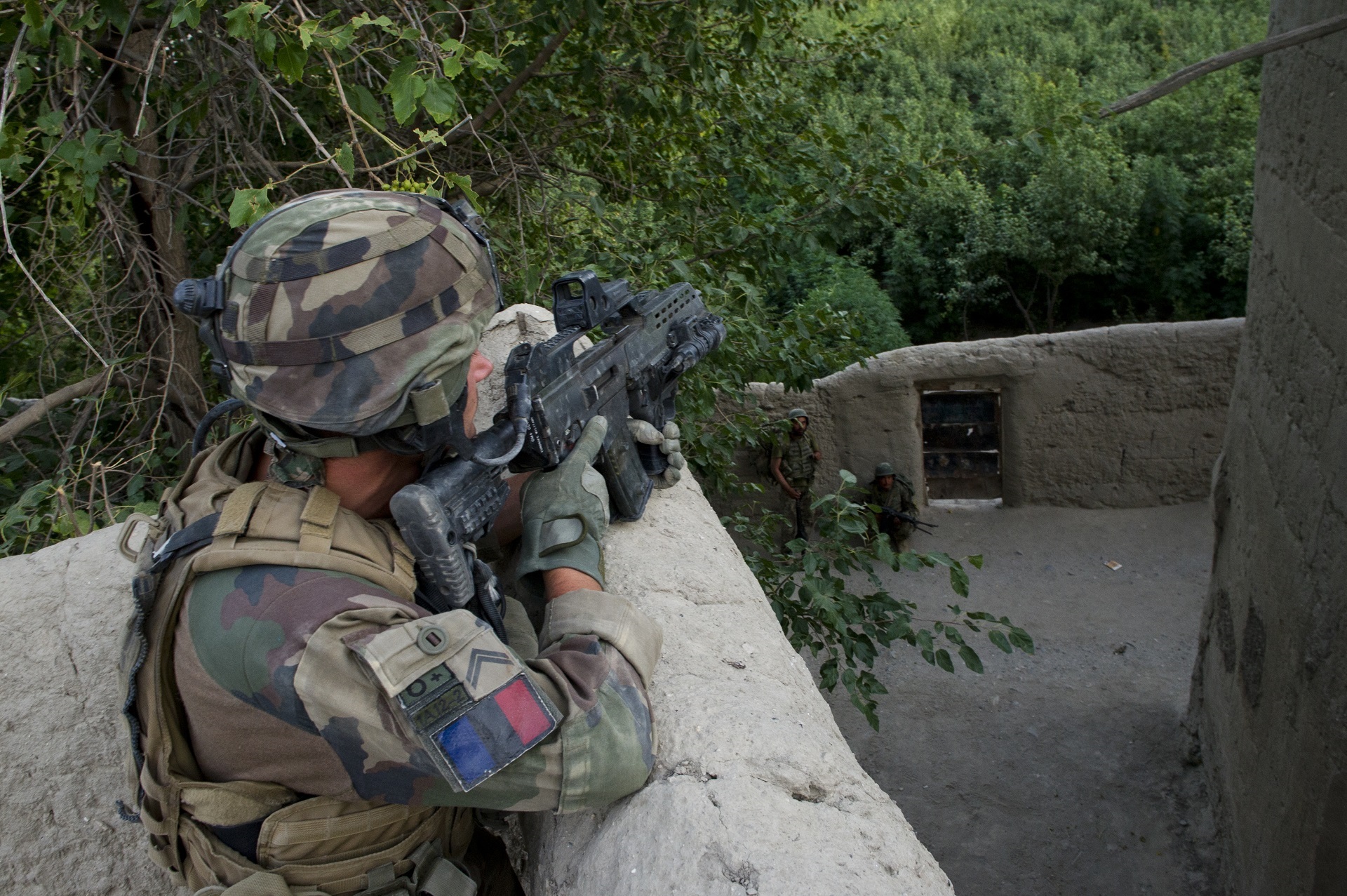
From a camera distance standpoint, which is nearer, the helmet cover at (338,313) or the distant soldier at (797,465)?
the helmet cover at (338,313)

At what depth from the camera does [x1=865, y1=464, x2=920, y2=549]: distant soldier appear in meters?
7.61

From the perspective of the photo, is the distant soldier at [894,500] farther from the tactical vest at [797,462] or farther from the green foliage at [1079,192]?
the green foliage at [1079,192]

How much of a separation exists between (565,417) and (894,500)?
6.04 m

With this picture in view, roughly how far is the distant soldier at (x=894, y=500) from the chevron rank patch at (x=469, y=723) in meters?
6.47

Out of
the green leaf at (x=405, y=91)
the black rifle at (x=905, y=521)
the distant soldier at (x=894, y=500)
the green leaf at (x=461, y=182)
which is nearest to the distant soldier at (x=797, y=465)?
the distant soldier at (x=894, y=500)

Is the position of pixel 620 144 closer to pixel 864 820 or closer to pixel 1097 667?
pixel 864 820

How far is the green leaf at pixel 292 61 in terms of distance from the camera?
2443mm

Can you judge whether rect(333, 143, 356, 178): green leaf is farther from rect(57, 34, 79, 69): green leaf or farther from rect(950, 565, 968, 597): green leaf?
rect(950, 565, 968, 597): green leaf

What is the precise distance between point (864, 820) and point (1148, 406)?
22.0 ft

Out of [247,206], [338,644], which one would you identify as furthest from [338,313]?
[247,206]

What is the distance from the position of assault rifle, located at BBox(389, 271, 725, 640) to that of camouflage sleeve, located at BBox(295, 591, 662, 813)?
201 mm

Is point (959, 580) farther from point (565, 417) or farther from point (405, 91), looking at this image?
point (405, 91)

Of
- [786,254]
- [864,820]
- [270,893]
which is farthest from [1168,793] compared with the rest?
[270,893]

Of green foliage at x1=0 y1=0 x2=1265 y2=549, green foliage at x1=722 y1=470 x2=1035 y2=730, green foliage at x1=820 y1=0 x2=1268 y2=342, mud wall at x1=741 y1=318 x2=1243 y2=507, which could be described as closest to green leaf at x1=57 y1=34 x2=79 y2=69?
green foliage at x1=0 y1=0 x2=1265 y2=549
